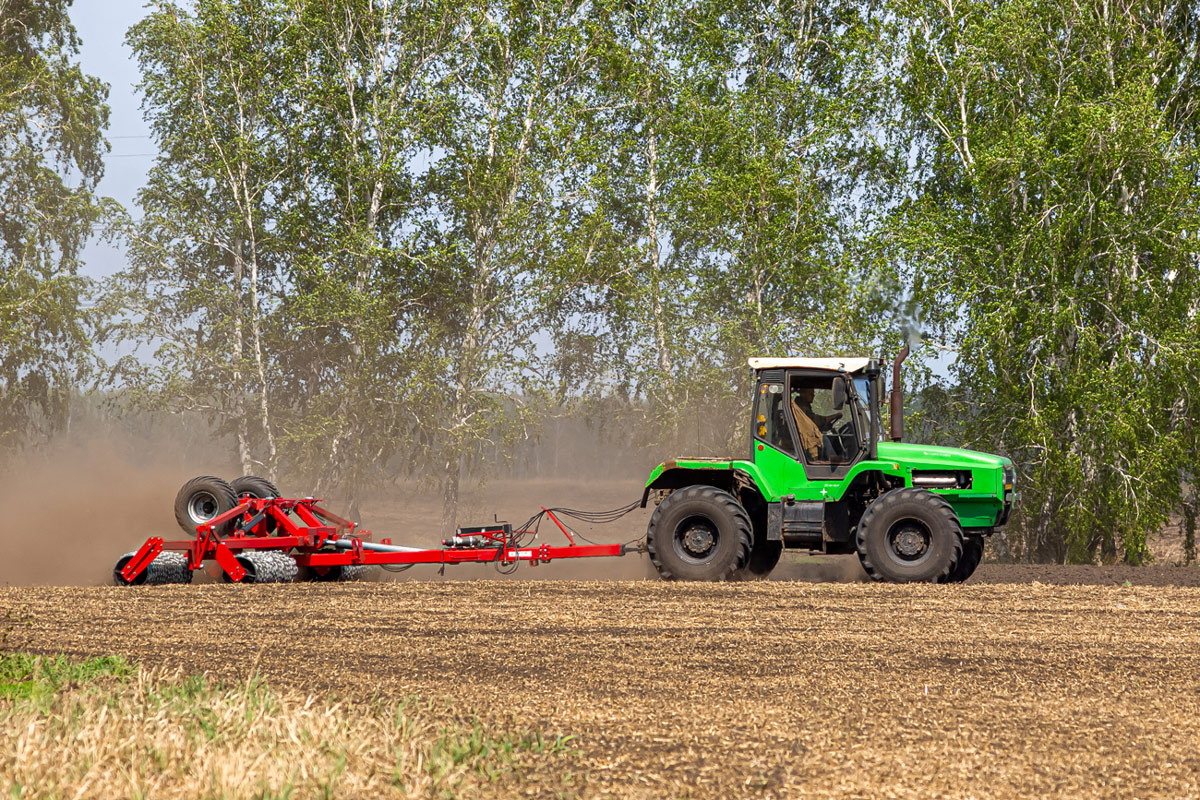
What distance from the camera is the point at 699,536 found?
42.8 feet

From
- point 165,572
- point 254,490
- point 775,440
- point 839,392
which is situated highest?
point 839,392

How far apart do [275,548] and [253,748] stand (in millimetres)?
8734

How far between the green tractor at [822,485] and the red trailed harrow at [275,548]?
952mm

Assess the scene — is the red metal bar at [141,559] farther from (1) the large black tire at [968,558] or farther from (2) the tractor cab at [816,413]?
(1) the large black tire at [968,558]

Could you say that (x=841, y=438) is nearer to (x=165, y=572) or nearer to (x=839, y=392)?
(x=839, y=392)

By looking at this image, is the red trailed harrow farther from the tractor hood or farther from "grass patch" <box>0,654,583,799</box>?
"grass patch" <box>0,654,583,799</box>

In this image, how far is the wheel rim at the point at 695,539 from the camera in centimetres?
1299

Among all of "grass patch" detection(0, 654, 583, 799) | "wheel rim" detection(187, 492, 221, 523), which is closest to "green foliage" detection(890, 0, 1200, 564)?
"wheel rim" detection(187, 492, 221, 523)

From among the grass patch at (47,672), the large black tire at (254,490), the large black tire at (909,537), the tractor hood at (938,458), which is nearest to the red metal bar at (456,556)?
the large black tire at (254,490)

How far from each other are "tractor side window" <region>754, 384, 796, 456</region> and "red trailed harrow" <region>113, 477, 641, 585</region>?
2.19m

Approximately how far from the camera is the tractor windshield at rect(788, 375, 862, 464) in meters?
12.7

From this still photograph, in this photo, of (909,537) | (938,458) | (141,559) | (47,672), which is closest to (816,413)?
(938,458)

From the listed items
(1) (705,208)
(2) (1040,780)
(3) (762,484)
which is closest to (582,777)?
(2) (1040,780)

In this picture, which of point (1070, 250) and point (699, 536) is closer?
point (699, 536)
